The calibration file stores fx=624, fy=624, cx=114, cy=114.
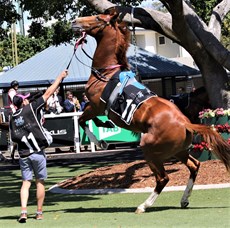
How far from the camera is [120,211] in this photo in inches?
365

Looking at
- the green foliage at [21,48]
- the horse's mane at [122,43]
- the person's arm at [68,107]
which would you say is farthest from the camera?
the green foliage at [21,48]

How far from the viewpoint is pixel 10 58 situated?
54375 millimetres

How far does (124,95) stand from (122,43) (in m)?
0.99

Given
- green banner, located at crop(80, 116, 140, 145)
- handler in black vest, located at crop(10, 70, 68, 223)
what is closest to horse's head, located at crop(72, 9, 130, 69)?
handler in black vest, located at crop(10, 70, 68, 223)

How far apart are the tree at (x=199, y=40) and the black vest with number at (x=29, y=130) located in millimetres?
4593

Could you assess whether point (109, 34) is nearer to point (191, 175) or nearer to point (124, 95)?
point (124, 95)

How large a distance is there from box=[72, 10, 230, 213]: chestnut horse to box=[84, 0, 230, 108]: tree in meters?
3.23

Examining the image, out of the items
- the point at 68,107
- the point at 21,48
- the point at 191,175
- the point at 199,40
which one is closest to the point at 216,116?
the point at 199,40

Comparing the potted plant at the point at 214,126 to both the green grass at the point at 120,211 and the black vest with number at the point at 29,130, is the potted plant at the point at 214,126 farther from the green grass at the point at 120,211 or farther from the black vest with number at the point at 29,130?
the black vest with number at the point at 29,130

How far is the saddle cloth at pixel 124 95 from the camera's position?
29.5 feet

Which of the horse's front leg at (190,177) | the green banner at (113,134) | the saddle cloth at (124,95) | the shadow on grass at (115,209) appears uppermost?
the saddle cloth at (124,95)

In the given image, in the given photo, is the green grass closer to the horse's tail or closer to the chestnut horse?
the chestnut horse

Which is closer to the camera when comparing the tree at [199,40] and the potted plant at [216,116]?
the tree at [199,40]

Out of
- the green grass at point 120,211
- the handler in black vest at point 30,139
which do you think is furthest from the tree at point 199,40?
the handler in black vest at point 30,139
